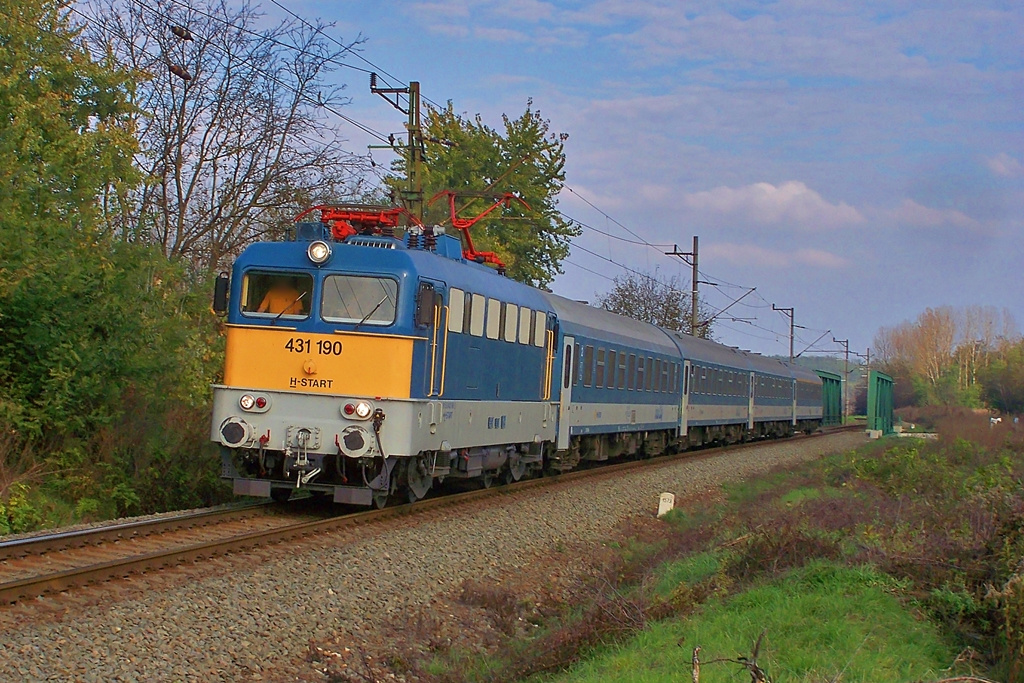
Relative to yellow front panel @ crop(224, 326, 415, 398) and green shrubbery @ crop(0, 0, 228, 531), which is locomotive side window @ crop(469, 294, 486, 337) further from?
green shrubbery @ crop(0, 0, 228, 531)

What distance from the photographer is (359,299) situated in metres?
12.3

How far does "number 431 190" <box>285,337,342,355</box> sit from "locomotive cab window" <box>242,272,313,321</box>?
324mm

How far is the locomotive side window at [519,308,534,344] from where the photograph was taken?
16.2 metres

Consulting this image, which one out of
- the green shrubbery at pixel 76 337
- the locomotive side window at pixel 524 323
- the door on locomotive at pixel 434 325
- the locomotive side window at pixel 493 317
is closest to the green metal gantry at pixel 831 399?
the locomotive side window at pixel 524 323

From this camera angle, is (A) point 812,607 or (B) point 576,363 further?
(B) point 576,363

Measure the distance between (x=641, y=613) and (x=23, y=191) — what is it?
9.18 metres

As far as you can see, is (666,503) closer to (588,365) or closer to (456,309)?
(588,365)

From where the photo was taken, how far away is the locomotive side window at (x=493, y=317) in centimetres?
1470

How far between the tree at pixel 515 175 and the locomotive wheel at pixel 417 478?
92.1ft

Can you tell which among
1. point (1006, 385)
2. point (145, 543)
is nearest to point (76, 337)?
point (145, 543)

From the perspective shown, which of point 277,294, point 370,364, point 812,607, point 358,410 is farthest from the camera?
point 277,294

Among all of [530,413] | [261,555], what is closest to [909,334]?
A: [530,413]

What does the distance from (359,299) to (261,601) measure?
466cm

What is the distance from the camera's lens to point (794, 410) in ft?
149
